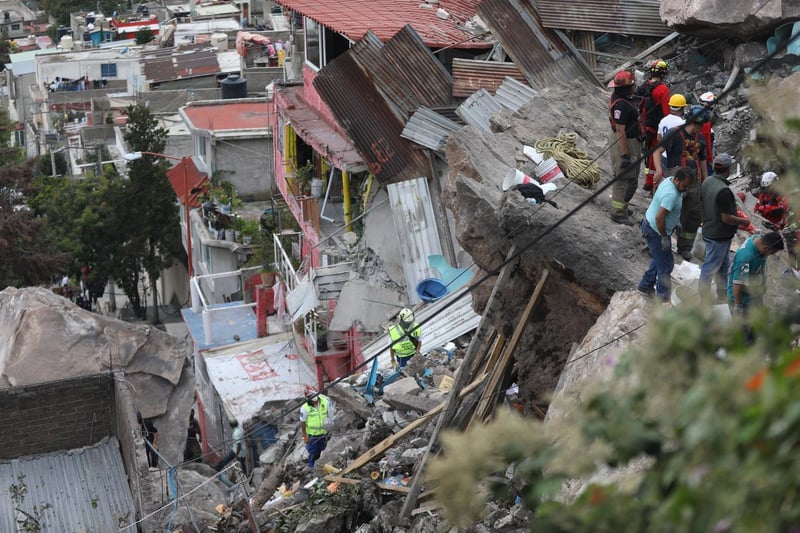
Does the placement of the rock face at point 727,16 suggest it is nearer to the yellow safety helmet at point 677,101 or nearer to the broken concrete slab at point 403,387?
the yellow safety helmet at point 677,101

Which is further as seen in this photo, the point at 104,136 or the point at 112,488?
the point at 104,136

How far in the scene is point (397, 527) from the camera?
9.70 metres

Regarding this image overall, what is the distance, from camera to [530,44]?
1623 cm

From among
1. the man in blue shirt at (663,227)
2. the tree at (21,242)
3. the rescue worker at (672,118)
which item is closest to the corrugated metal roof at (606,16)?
the rescue worker at (672,118)

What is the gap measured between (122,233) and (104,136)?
1031cm

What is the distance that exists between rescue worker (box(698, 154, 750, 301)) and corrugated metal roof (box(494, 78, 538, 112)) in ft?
21.5

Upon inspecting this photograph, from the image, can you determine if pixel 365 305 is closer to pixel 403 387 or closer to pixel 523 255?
pixel 403 387

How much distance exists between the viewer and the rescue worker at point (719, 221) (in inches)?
331

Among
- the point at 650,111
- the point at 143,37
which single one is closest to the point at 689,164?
the point at 650,111

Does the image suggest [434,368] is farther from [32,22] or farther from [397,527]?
[32,22]

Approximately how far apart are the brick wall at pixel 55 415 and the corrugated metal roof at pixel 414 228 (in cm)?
522

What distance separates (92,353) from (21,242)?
13590 mm

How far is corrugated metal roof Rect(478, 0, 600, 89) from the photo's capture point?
1596 cm

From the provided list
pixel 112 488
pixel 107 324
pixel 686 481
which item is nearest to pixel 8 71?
pixel 107 324
